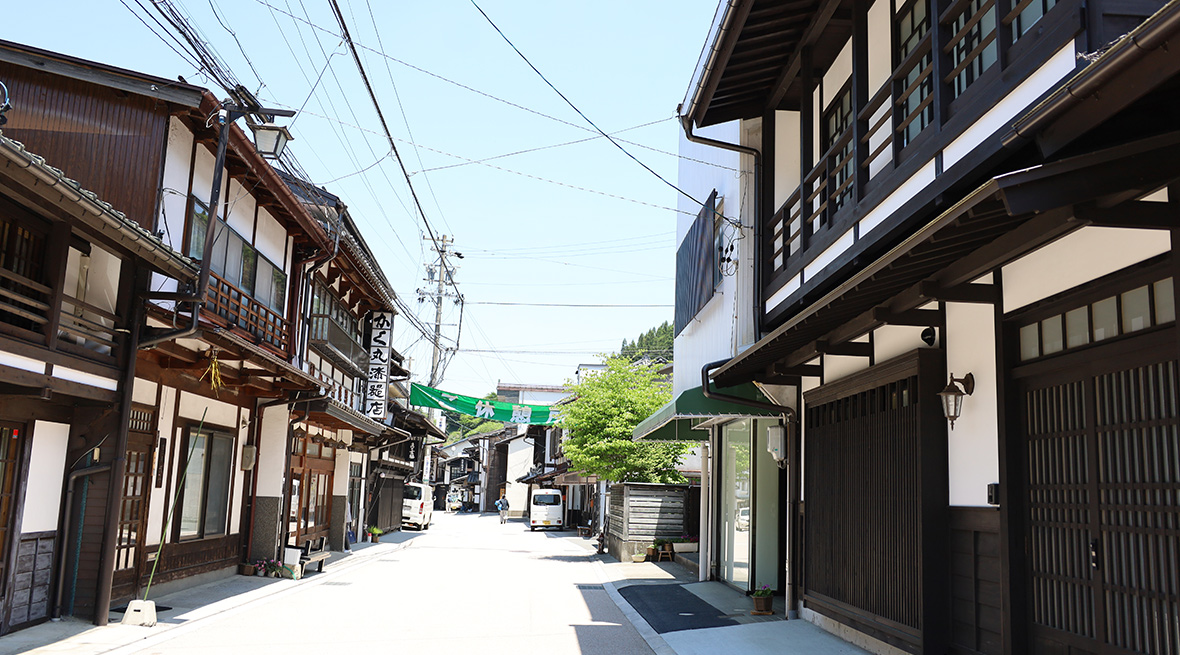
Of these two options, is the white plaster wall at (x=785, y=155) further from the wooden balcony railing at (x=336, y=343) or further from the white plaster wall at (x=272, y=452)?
the wooden balcony railing at (x=336, y=343)

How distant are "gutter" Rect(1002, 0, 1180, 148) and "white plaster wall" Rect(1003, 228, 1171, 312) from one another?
115 centimetres

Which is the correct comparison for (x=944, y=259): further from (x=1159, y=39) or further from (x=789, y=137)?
(x=789, y=137)

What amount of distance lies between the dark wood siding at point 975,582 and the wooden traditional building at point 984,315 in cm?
3

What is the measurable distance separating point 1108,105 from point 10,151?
788cm

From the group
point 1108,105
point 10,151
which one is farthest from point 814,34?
point 10,151

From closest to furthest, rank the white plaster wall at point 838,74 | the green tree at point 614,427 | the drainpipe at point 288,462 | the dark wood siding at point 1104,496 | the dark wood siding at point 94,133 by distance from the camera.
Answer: the dark wood siding at point 1104,496 < the white plaster wall at point 838,74 < the dark wood siding at point 94,133 < the drainpipe at point 288,462 < the green tree at point 614,427

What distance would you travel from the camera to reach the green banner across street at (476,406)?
33812 mm

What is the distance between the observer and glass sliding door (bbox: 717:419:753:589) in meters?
16.4

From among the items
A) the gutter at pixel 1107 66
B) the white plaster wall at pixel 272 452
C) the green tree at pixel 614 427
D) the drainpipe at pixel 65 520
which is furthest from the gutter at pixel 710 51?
the green tree at pixel 614 427

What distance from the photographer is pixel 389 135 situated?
42.0 feet

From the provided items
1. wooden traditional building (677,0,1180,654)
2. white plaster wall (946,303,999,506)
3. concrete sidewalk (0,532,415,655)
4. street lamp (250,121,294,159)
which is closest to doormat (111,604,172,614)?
concrete sidewalk (0,532,415,655)

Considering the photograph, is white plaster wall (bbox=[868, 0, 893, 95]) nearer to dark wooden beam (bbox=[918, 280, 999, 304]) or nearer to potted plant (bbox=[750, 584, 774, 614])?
dark wooden beam (bbox=[918, 280, 999, 304])

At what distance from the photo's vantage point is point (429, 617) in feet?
41.9

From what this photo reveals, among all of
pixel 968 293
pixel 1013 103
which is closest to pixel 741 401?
pixel 968 293
